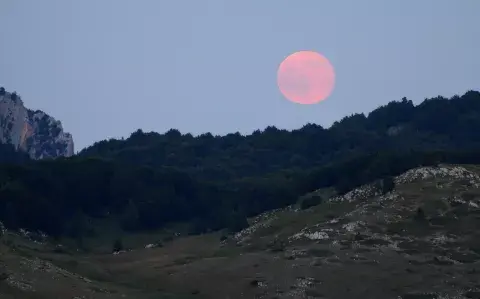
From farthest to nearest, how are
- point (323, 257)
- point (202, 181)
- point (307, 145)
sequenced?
1. point (307, 145)
2. point (202, 181)
3. point (323, 257)

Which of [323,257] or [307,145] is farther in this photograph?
[307,145]

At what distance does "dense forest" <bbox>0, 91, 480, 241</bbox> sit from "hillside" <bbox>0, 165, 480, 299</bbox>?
10327mm

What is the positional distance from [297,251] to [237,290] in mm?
13726

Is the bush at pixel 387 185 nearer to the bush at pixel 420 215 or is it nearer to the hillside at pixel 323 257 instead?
the hillside at pixel 323 257

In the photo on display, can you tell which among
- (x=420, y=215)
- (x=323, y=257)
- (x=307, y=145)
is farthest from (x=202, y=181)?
(x=323, y=257)

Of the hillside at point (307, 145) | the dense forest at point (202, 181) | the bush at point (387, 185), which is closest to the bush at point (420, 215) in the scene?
the bush at point (387, 185)

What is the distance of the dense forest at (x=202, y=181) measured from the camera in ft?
349

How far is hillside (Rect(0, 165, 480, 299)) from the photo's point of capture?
56.6 m

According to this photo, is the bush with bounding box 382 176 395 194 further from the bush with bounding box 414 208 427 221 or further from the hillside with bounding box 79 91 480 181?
the hillside with bounding box 79 91 480 181

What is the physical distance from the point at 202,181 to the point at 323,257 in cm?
A: 7409

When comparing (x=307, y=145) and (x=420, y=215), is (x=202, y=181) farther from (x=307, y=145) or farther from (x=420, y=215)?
(x=420, y=215)

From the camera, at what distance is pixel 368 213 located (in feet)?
266

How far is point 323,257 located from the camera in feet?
223

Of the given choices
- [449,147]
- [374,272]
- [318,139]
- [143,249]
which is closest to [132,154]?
[318,139]
